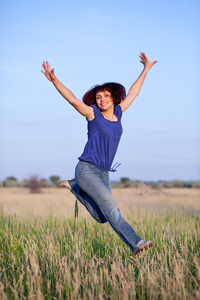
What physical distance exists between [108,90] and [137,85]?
0.95 metres

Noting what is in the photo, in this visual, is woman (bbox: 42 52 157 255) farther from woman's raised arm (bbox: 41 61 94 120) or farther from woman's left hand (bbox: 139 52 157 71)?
woman's left hand (bbox: 139 52 157 71)

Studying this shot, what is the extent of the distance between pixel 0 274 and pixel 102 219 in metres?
1.36

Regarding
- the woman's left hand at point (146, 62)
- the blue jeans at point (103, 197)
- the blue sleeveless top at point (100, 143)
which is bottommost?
the blue jeans at point (103, 197)

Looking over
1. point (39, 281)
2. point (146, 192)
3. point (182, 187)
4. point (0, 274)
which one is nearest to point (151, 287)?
point (39, 281)

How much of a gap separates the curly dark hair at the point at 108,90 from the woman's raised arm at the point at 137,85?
27 centimetres

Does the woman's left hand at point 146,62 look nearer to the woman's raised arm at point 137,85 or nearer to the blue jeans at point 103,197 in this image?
the woman's raised arm at point 137,85

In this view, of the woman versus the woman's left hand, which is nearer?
the woman

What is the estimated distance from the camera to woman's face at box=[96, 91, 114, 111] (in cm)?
465

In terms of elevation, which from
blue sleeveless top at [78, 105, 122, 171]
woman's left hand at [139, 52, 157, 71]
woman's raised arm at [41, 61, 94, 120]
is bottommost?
blue sleeveless top at [78, 105, 122, 171]

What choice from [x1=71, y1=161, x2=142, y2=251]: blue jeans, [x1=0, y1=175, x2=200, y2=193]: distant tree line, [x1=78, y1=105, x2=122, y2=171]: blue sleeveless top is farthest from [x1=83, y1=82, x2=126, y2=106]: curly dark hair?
[x1=0, y1=175, x2=200, y2=193]: distant tree line

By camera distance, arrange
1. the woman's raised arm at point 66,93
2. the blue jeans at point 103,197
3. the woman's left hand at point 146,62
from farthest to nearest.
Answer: the woman's left hand at point 146,62
the woman's raised arm at point 66,93
the blue jeans at point 103,197

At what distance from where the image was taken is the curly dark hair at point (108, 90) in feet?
15.7

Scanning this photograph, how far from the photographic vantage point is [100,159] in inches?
171

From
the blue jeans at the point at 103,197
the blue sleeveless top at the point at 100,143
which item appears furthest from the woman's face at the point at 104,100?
the blue jeans at the point at 103,197
